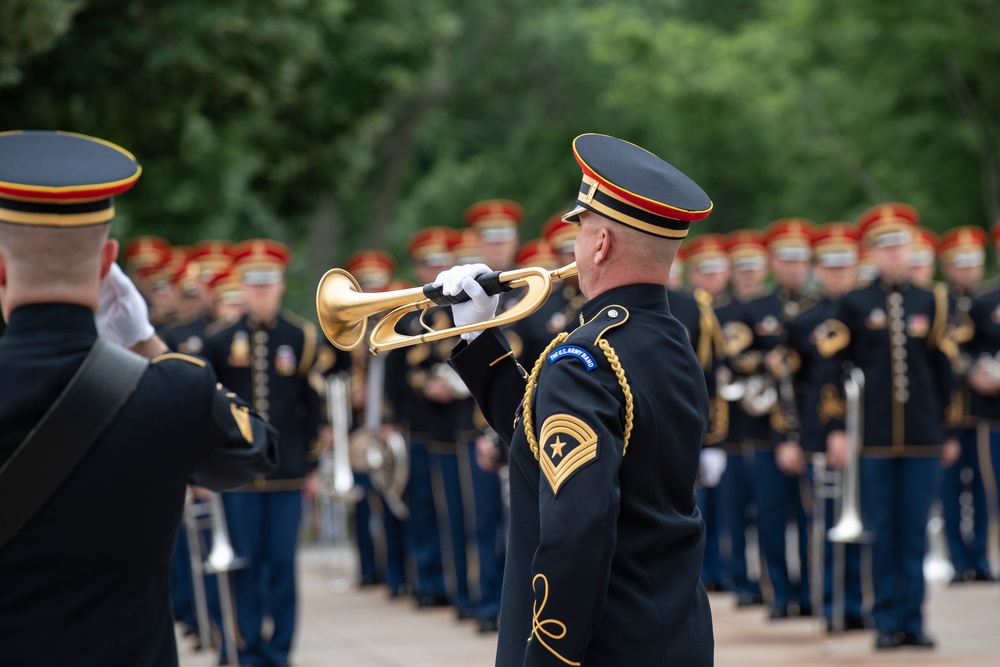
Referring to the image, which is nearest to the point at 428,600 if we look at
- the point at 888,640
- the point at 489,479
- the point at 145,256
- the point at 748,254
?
the point at 489,479

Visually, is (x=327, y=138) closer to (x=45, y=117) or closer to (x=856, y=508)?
(x=45, y=117)

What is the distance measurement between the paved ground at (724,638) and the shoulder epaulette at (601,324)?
5.36 meters

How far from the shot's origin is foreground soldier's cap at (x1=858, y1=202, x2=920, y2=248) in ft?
28.7

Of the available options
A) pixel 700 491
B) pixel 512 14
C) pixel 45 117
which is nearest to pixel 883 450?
pixel 700 491

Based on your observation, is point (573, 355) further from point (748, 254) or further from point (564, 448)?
point (748, 254)

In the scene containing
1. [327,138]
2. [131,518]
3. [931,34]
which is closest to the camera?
[131,518]

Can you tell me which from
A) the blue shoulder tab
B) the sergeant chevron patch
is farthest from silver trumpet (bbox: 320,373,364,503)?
the sergeant chevron patch

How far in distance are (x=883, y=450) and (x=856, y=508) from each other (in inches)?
15.0

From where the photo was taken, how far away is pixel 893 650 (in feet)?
28.9

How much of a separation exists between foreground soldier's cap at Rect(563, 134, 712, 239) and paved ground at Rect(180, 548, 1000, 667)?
538 cm

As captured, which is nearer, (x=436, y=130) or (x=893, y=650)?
(x=893, y=650)

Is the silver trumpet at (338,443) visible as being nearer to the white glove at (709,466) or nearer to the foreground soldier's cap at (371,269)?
the foreground soldier's cap at (371,269)

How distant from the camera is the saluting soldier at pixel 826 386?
9430 millimetres

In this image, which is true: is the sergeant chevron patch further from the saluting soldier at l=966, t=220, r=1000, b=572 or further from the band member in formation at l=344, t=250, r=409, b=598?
the saluting soldier at l=966, t=220, r=1000, b=572
